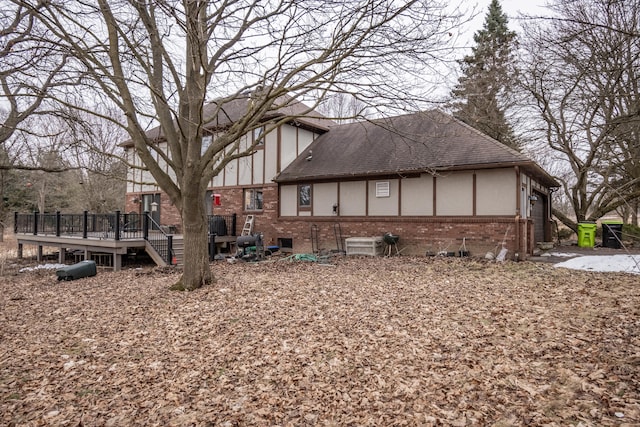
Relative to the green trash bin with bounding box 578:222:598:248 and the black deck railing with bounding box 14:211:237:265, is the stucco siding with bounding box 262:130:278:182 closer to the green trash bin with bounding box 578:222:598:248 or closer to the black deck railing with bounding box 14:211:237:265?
the black deck railing with bounding box 14:211:237:265

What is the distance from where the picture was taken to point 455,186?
38.7 feet

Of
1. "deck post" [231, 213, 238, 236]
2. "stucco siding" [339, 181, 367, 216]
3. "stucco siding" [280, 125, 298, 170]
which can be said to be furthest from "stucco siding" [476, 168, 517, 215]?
"deck post" [231, 213, 238, 236]

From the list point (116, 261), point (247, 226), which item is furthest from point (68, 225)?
point (247, 226)

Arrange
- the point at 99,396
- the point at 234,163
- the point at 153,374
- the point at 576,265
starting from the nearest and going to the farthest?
the point at 99,396, the point at 153,374, the point at 576,265, the point at 234,163

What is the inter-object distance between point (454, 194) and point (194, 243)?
820 centimetres

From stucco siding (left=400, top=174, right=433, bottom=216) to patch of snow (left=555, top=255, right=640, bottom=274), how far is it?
→ 4151mm

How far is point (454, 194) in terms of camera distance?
1178cm

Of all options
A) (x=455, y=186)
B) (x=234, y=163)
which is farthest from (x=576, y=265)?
(x=234, y=163)

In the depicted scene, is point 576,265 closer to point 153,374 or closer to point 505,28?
point 153,374

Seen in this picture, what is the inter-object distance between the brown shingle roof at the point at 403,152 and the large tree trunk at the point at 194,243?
16.4 feet

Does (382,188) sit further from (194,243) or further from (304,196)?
(194,243)

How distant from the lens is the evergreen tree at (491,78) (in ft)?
55.5

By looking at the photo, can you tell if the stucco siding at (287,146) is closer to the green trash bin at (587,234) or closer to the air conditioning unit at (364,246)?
the air conditioning unit at (364,246)

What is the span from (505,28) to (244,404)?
26.9 metres
